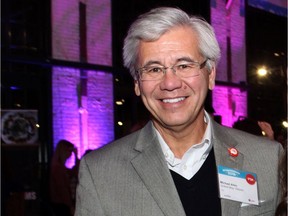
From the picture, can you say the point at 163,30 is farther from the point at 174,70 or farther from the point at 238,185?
the point at 238,185

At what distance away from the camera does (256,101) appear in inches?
482

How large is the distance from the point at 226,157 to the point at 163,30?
60cm

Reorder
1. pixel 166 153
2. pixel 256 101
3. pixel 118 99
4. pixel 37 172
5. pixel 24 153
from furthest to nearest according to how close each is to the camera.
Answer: pixel 256 101
pixel 118 99
pixel 37 172
pixel 24 153
pixel 166 153

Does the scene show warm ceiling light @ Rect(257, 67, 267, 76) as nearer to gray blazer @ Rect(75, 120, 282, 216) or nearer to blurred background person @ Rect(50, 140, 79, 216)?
blurred background person @ Rect(50, 140, 79, 216)

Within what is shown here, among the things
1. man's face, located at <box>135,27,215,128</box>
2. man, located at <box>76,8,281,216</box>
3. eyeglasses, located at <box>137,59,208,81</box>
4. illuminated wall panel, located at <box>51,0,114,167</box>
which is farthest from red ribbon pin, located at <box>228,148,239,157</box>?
illuminated wall panel, located at <box>51,0,114,167</box>

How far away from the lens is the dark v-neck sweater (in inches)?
70.9

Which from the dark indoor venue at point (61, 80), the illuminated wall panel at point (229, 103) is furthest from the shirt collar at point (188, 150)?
the illuminated wall panel at point (229, 103)

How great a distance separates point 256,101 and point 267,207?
422 inches

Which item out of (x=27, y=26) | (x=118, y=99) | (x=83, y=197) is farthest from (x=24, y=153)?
(x=83, y=197)

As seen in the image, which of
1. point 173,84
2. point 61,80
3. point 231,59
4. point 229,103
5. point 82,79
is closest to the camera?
point 173,84

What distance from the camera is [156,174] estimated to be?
1858mm

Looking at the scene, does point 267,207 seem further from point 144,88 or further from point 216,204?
point 144,88

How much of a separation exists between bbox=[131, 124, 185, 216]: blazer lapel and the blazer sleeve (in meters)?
0.20

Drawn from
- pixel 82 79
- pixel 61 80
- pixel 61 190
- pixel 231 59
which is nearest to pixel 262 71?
pixel 231 59
